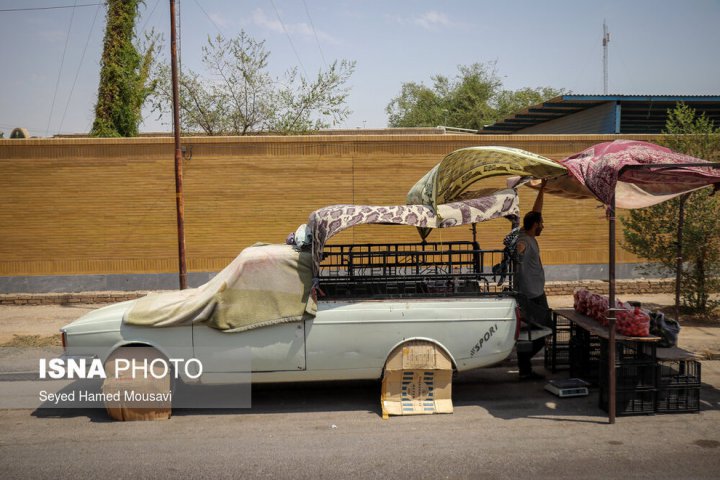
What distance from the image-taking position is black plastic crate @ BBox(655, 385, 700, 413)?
639cm

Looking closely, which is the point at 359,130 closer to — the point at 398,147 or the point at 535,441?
the point at 398,147

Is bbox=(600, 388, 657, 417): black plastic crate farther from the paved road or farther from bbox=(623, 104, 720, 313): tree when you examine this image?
bbox=(623, 104, 720, 313): tree

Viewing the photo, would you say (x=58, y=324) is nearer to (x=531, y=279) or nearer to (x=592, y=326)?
(x=531, y=279)

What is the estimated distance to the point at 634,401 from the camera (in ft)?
20.8

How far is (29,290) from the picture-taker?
13531 millimetres

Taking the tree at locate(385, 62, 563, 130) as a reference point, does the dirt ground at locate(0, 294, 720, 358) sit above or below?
below

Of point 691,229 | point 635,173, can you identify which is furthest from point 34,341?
point 691,229

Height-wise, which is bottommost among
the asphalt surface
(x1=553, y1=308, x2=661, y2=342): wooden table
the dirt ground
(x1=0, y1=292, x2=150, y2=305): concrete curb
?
the asphalt surface

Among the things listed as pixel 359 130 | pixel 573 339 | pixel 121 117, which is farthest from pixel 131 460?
pixel 359 130

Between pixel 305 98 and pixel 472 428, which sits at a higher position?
pixel 305 98

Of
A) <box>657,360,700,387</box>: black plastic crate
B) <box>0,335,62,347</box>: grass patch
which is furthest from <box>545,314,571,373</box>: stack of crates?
<box>0,335,62,347</box>: grass patch

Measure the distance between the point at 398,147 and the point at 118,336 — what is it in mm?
8762

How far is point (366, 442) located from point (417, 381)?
106 centimetres

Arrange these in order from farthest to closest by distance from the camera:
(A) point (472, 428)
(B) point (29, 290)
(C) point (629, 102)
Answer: (C) point (629, 102) → (B) point (29, 290) → (A) point (472, 428)
